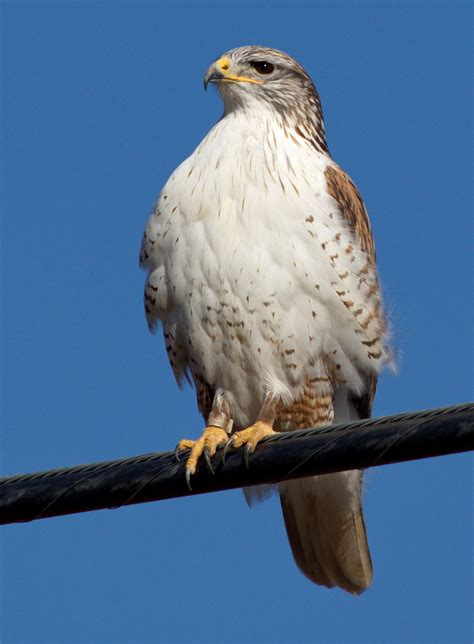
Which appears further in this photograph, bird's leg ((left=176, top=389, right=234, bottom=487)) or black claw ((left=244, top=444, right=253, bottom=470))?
bird's leg ((left=176, top=389, right=234, bottom=487))

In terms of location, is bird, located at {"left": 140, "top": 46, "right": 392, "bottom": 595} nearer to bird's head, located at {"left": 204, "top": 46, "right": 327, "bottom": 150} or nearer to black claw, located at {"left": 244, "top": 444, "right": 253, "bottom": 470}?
bird's head, located at {"left": 204, "top": 46, "right": 327, "bottom": 150}

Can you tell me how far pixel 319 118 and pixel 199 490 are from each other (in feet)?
10.5

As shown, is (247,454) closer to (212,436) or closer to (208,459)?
(208,459)

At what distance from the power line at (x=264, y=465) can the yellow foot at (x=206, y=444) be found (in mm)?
381

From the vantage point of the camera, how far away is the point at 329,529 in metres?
7.62

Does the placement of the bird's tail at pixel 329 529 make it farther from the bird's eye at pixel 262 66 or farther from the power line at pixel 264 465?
the bird's eye at pixel 262 66

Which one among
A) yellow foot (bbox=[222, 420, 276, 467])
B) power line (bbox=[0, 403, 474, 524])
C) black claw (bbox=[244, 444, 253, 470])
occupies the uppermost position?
yellow foot (bbox=[222, 420, 276, 467])

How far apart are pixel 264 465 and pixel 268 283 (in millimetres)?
1856

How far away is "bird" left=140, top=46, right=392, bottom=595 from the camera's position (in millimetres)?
6805

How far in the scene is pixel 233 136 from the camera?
7281mm

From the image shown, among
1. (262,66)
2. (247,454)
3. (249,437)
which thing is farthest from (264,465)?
(262,66)

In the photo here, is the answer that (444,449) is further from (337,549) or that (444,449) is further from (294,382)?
(337,549)

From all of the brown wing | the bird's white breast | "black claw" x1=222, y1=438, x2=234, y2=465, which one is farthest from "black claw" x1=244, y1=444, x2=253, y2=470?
the brown wing

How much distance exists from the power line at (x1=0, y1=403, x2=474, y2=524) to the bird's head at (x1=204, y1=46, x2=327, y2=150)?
8.97 feet
